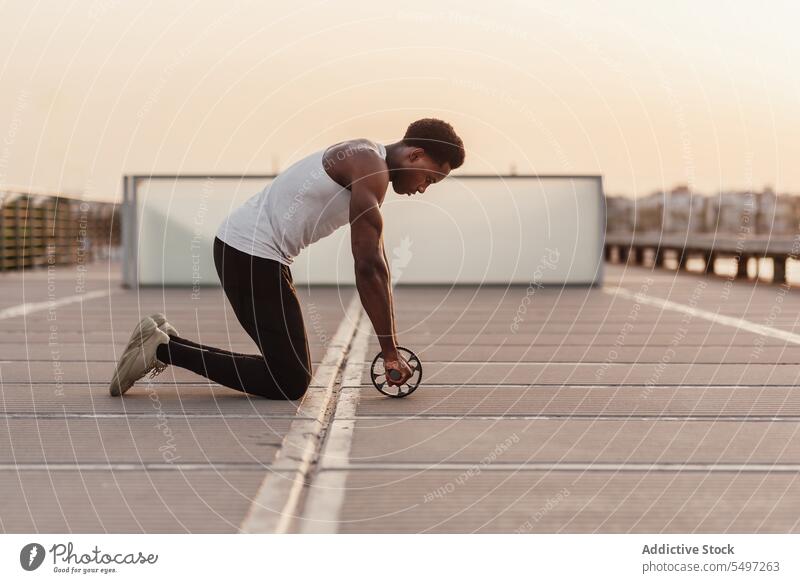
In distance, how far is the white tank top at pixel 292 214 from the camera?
17.1ft

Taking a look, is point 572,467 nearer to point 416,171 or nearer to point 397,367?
point 397,367

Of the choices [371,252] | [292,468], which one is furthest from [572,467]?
[371,252]

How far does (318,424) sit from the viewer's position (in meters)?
4.69

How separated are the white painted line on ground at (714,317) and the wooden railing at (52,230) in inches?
376

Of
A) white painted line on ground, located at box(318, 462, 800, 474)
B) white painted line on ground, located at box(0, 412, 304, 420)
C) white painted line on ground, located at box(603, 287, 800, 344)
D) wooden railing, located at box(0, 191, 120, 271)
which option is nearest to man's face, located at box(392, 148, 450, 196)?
white painted line on ground, located at box(0, 412, 304, 420)

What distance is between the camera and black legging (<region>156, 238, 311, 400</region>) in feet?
17.3

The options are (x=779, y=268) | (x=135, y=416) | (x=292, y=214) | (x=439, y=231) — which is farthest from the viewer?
(x=779, y=268)

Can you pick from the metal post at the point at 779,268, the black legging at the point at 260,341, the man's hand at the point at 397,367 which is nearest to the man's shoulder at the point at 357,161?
the black legging at the point at 260,341

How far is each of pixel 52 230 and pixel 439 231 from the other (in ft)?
29.0

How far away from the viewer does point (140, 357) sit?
534 cm

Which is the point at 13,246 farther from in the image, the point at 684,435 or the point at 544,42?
the point at 684,435

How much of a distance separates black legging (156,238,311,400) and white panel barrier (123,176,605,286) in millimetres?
9387

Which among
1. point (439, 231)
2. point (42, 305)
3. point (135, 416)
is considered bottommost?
point (42, 305)

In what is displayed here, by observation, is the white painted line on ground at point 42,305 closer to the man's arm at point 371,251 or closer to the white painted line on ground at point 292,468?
the white painted line on ground at point 292,468
